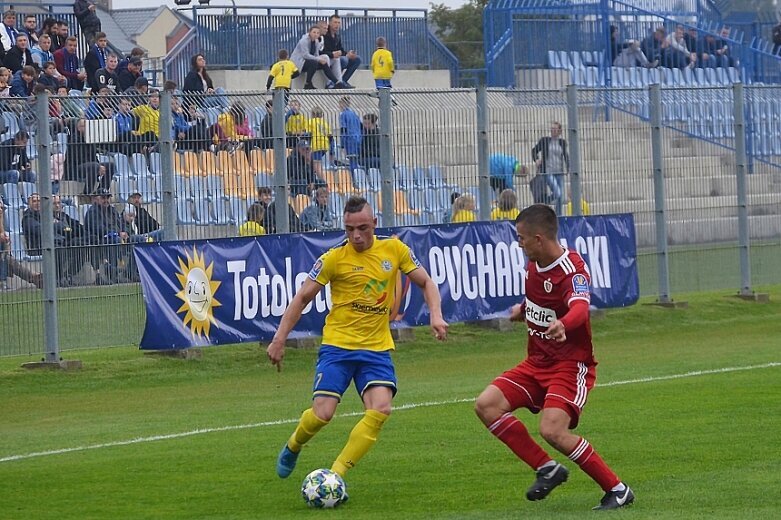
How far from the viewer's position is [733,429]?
39.2 feet

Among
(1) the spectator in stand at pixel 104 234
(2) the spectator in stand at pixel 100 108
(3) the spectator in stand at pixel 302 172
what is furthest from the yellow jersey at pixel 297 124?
(1) the spectator in stand at pixel 104 234

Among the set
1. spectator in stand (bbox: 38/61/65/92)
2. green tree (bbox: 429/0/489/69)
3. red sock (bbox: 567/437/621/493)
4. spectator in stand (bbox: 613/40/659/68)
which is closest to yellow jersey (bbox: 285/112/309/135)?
spectator in stand (bbox: 38/61/65/92)

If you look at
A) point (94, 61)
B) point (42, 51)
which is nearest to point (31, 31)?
point (42, 51)

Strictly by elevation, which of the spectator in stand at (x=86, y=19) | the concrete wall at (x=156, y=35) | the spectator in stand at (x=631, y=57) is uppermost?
the concrete wall at (x=156, y=35)

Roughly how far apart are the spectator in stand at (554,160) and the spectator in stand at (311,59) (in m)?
10.7

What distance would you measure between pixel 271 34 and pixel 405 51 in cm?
419

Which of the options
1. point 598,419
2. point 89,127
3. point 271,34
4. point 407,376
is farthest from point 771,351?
point 271,34

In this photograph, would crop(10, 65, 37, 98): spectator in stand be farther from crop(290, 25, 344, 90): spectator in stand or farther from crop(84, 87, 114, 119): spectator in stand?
crop(290, 25, 344, 90): spectator in stand

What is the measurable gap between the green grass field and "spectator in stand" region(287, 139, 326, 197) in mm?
2116

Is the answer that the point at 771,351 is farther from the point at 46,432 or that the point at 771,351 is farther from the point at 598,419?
the point at 46,432

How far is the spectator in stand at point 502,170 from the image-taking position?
21.2m

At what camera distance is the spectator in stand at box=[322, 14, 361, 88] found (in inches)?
1282

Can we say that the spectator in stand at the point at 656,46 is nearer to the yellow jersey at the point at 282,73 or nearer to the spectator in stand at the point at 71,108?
the yellow jersey at the point at 282,73

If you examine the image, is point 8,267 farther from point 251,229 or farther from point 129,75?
point 129,75
